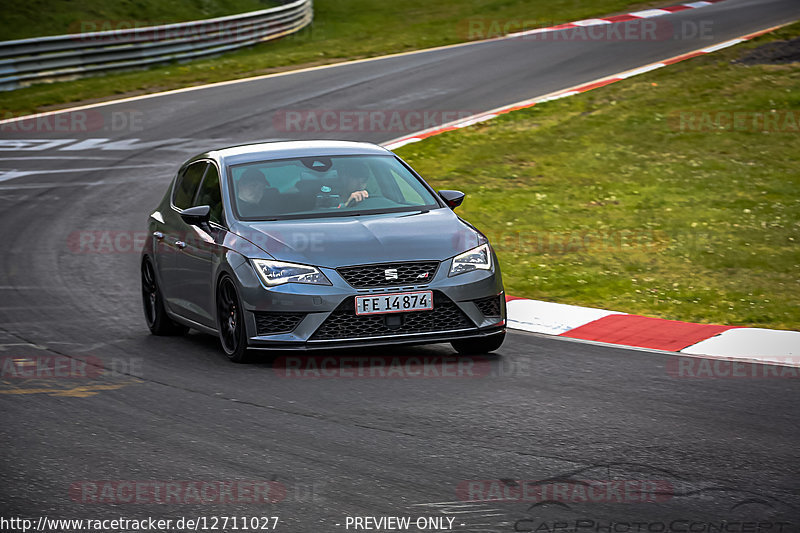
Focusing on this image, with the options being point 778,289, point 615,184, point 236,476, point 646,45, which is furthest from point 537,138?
point 236,476

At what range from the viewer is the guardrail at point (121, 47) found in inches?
1070

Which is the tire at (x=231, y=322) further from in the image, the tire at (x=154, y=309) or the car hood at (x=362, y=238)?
the tire at (x=154, y=309)

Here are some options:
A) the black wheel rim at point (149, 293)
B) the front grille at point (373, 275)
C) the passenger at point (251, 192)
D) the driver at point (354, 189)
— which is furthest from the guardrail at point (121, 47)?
the front grille at point (373, 275)

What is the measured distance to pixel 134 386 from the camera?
8.11 meters

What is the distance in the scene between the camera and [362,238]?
28.1 feet

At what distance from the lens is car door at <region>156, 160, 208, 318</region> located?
32.6 ft

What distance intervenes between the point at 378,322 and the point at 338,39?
1090 inches

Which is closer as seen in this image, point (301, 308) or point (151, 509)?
point (151, 509)

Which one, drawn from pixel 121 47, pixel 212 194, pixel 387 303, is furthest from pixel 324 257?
pixel 121 47

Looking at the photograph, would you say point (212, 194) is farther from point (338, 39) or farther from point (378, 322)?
point (338, 39)

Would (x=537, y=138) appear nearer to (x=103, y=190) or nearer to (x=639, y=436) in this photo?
(x=103, y=190)

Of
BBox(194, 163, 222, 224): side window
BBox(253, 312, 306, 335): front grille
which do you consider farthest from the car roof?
BBox(253, 312, 306, 335): front grille

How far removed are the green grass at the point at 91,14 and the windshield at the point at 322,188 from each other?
23.9m

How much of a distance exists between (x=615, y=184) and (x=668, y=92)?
6.15 m
